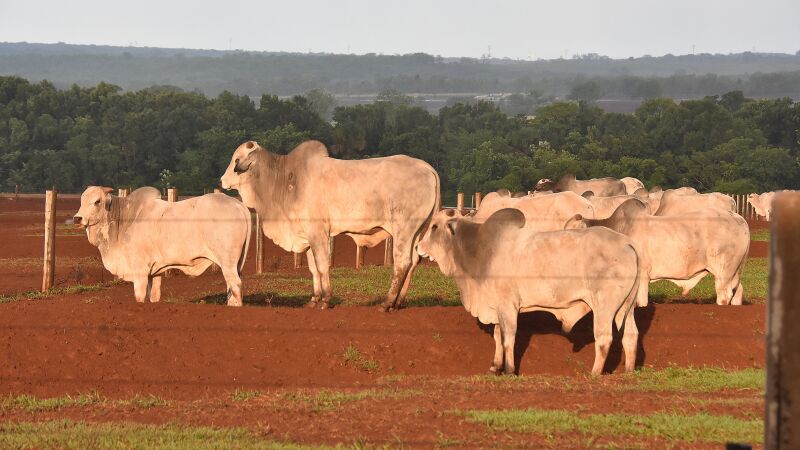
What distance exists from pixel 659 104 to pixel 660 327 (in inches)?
5089

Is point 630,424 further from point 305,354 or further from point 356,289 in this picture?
point 356,289

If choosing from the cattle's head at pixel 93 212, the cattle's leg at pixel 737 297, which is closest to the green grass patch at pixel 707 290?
the cattle's leg at pixel 737 297

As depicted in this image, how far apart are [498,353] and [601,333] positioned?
125 centimetres

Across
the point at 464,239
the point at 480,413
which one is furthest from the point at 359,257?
the point at 480,413

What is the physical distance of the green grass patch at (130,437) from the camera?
9.13 m

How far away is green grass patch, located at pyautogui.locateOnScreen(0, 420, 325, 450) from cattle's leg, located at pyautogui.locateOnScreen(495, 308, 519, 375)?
16.0 feet

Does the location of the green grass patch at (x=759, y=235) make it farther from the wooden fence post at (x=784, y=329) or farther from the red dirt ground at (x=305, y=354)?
the wooden fence post at (x=784, y=329)

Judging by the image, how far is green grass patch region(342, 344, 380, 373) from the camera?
14.4 m

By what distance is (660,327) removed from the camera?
628 inches

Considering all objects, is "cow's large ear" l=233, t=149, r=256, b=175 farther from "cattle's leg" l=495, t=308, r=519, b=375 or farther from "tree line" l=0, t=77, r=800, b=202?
"tree line" l=0, t=77, r=800, b=202

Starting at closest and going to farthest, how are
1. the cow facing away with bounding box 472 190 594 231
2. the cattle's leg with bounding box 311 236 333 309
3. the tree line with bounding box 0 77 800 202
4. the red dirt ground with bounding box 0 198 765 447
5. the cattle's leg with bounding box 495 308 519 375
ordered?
the red dirt ground with bounding box 0 198 765 447, the cattle's leg with bounding box 495 308 519 375, the cattle's leg with bounding box 311 236 333 309, the cow facing away with bounding box 472 190 594 231, the tree line with bounding box 0 77 800 202

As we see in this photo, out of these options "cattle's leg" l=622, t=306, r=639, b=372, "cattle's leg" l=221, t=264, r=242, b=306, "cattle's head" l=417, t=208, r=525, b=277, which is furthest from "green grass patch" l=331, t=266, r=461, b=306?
"cattle's leg" l=622, t=306, r=639, b=372

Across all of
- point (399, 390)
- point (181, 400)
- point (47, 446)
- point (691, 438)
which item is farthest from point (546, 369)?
point (47, 446)

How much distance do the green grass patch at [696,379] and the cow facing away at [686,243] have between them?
3327mm
